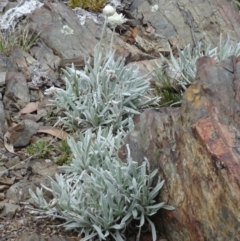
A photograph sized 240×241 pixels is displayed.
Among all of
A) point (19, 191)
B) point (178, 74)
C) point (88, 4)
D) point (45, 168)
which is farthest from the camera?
point (88, 4)

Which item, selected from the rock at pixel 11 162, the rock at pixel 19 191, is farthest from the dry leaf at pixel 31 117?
the rock at pixel 19 191

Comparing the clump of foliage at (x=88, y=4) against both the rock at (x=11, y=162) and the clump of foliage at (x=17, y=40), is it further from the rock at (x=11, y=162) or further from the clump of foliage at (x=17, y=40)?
the rock at (x=11, y=162)

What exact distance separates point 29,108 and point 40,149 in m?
0.80

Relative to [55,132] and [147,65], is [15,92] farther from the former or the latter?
[147,65]

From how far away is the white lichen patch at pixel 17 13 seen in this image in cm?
708

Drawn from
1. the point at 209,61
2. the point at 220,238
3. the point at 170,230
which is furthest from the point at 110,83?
the point at 220,238

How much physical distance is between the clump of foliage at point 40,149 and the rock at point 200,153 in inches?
38.3

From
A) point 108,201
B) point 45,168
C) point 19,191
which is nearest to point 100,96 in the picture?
point 45,168

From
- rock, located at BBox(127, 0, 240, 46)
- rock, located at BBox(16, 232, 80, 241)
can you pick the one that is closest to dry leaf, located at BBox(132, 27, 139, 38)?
rock, located at BBox(127, 0, 240, 46)

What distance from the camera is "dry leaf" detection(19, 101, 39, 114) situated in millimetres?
5620

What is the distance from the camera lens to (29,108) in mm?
5680

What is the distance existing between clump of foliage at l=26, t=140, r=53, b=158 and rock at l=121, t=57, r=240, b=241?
3.19 feet

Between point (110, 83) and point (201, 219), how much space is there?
2.13 meters

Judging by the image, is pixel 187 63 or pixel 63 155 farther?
pixel 187 63
